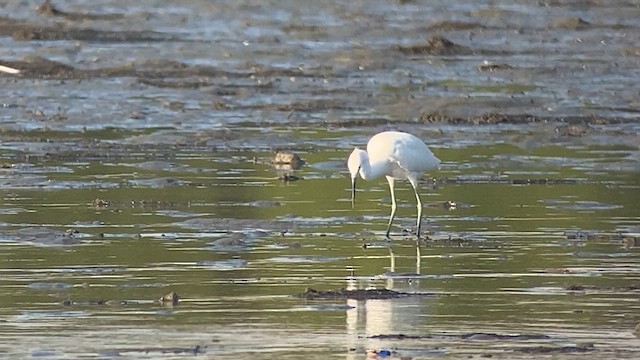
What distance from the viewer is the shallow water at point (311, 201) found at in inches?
337

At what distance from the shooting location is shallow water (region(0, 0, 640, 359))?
8555 mm

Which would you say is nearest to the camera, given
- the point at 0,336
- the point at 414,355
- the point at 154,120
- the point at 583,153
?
the point at 414,355

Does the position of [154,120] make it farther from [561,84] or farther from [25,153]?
[561,84]

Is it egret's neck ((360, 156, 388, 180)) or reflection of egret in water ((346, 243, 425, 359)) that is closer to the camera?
reflection of egret in water ((346, 243, 425, 359))

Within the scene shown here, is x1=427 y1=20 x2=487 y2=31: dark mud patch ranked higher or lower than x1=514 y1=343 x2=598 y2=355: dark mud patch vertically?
higher

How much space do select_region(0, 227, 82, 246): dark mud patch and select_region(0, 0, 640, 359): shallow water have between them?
26 mm

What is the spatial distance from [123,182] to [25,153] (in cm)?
235

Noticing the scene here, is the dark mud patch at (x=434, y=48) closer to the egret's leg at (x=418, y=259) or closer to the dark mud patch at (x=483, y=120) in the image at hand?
the dark mud patch at (x=483, y=120)

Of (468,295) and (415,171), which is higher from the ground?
(415,171)

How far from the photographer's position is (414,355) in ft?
25.6

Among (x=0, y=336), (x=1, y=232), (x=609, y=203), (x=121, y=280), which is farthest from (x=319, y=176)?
(x=0, y=336)

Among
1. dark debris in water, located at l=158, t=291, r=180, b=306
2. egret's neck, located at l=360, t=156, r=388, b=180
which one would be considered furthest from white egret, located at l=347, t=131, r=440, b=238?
dark debris in water, located at l=158, t=291, r=180, b=306

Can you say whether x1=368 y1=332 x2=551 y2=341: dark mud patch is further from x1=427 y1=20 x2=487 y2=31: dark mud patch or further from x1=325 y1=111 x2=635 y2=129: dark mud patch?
x1=427 y1=20 x2=487 y2=31: dark mud patch

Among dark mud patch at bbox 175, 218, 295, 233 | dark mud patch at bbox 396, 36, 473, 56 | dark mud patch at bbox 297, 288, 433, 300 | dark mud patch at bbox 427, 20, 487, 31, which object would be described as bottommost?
dark mud patch at bbox 297, 288, 433, 300
